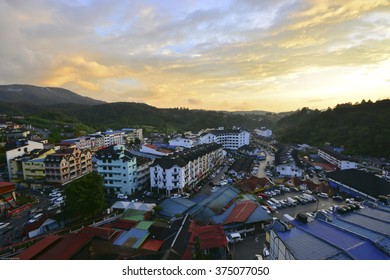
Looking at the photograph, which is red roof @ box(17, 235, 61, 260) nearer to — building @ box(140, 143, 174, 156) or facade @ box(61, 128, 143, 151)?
building @ box(140, 143, 174, 156)

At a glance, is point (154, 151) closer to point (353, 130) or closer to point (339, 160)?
point (339, 160)

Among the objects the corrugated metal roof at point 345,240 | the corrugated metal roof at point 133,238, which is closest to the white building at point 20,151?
the corrugated metal roof at point 133,238

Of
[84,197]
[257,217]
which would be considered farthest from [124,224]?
[257,217]

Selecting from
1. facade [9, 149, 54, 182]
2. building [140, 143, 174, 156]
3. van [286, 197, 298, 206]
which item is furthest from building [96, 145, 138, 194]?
van [286, 197, 298, 206]

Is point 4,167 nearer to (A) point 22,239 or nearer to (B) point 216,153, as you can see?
Result: (A) point 22,239

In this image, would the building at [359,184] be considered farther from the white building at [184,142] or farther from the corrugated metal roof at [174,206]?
the white building at [184,142]
